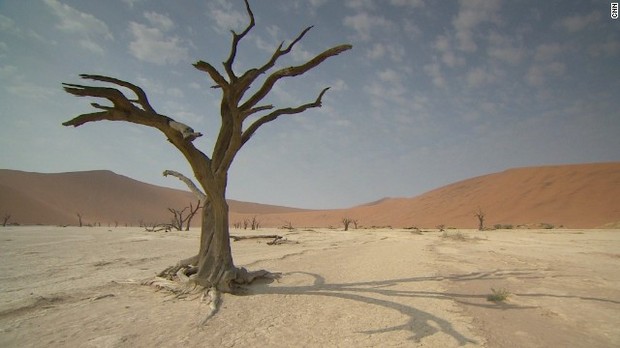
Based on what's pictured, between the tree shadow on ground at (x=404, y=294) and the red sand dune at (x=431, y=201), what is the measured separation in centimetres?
3306

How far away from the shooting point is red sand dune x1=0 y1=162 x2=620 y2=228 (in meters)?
36.5

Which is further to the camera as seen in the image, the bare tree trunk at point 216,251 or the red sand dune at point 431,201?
the red sand dune at point 431,201

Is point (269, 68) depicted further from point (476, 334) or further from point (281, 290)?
point (476, 334)

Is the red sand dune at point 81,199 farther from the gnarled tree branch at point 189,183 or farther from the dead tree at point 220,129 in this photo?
the dead tree at point 220,129

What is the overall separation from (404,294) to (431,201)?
5704 cm

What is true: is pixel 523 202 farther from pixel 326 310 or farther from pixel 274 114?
pixel 326 310

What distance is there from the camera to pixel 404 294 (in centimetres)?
513

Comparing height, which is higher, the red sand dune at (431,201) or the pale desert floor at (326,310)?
the red sand dune at (431,201)

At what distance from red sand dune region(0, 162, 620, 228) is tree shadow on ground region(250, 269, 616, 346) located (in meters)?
33.1

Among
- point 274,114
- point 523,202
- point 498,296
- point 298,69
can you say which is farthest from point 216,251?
point 523,202

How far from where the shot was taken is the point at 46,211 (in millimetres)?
47281

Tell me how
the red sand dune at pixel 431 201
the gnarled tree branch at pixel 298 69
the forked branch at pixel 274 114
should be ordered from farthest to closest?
the red sand dune at pixel 431 201
the forked branch at pixel 274 114
the gnarled tree branch at pixel 298 69

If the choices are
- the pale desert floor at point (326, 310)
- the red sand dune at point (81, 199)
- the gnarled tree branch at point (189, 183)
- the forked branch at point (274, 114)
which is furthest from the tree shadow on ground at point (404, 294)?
the red sand dune at point (81, 199)

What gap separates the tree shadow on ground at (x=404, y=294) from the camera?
363 cm
